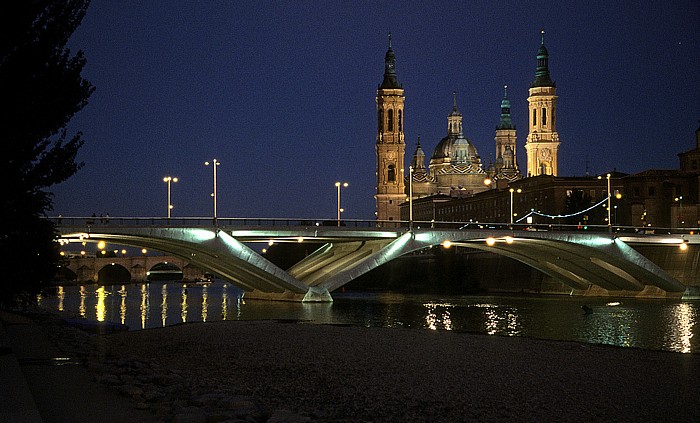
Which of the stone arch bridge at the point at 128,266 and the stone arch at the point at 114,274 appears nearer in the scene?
the stone arch bridge at the point at 128,266

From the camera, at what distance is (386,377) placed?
20.2 metres

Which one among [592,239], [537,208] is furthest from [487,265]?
[537,208]

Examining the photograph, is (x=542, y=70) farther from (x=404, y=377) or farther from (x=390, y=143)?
(x=404, y=377)

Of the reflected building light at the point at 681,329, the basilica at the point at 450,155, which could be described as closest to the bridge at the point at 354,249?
the reflected building light at the point at 681,329

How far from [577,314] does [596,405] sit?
104 feet

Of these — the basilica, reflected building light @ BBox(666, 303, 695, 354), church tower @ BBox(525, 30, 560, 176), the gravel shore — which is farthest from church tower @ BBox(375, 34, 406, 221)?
the gravel shore

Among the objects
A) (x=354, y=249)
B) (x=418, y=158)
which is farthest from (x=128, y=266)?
(x=354, y=249)

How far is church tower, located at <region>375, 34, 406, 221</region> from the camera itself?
153250mm

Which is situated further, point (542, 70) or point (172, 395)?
point (542, 70)

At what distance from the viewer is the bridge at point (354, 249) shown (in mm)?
51375

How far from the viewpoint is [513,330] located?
36.6 m

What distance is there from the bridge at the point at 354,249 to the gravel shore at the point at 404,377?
19.9 meters

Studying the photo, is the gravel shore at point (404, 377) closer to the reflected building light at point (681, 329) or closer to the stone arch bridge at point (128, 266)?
the reflected building light at point (681, 329)

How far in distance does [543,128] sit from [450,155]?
28.9 metres
